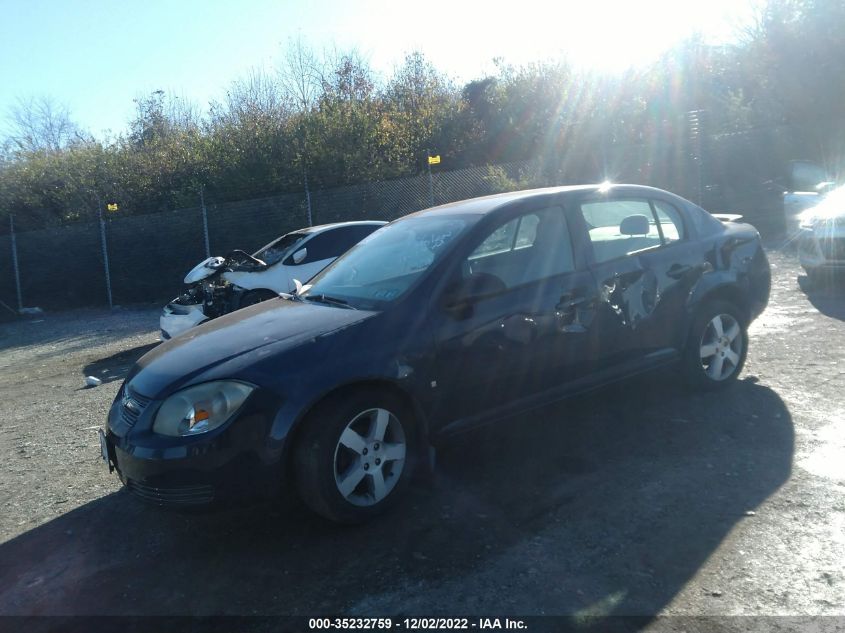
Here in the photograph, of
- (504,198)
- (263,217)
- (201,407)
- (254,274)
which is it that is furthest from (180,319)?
(263,217)

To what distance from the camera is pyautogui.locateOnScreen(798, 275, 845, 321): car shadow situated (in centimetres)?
862

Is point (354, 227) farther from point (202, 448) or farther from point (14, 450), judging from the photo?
point (202, 448)

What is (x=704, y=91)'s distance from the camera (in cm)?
2462

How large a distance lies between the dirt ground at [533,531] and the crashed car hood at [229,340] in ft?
2.37

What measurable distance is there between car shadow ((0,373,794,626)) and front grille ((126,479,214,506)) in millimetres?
363

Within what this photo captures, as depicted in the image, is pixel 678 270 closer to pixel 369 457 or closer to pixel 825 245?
pixel 369 457

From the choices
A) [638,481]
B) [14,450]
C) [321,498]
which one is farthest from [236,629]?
[14,450]

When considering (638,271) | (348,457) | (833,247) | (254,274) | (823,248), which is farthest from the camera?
(254,274)

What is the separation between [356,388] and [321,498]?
592 millimetres

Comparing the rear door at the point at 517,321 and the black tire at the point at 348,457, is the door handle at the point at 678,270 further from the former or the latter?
the black tire at the point at 348,457

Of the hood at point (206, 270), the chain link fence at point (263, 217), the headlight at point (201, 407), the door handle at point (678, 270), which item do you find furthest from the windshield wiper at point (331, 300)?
the chain link fence at point (263, 217)

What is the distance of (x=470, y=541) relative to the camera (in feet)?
12.8

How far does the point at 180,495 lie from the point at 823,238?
8.77 meters

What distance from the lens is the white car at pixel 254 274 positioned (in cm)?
964
